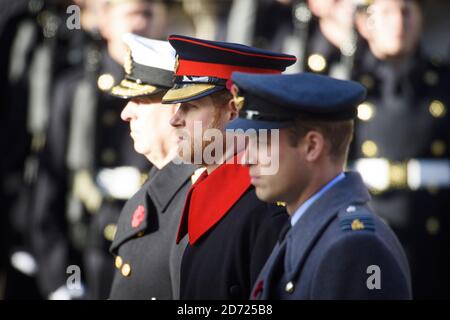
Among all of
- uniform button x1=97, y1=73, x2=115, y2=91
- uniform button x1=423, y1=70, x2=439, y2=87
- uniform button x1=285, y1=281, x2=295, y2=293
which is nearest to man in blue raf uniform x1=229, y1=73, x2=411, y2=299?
uniform button x1=285, y1=281, x2=295, y2=293

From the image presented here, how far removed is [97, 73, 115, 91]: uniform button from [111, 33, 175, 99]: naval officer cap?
→ 239 centimetres

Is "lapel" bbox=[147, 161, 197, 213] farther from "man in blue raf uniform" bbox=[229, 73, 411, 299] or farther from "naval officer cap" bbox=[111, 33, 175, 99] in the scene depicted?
"man in blue raf uniform" bbox=[229, 73, 411, 299]

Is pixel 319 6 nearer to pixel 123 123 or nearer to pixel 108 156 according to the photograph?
pixel 123 123

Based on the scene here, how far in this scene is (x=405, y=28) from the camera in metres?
8.52

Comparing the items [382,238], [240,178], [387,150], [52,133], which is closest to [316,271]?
[382,238]

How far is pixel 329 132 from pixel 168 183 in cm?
152

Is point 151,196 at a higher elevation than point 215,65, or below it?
below

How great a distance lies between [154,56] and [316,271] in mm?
2016

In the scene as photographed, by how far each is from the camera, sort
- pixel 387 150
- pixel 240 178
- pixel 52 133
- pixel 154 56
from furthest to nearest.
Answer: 1. pixel 52 133
2. pixel 387 150
3. pixel 154 56
4. pixel 240 178

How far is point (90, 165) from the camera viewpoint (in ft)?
29.6

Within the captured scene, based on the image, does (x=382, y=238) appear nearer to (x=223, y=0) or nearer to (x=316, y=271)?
(x=316, y=271)

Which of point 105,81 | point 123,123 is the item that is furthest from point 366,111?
point 105,81

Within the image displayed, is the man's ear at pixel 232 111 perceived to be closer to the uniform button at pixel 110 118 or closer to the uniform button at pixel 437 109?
the uniform button at pixel 437 109

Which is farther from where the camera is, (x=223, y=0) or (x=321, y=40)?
(x=223, y=0)
